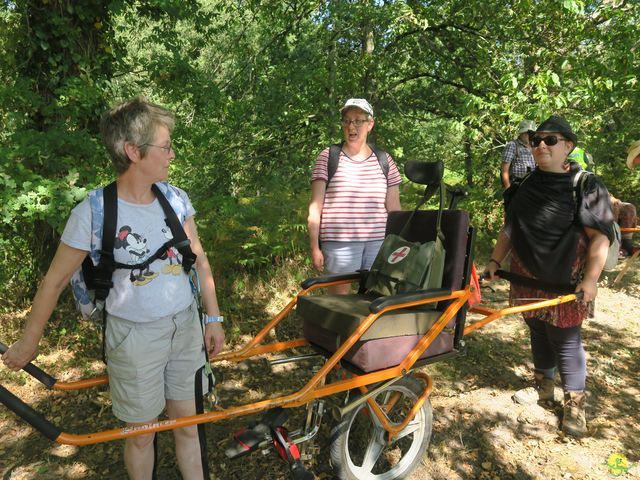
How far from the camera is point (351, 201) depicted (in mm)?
3295

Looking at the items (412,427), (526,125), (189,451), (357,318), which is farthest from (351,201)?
(526,125)

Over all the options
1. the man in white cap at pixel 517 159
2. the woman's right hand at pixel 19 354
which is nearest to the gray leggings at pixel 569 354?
the man in white cap at pixel 517 159

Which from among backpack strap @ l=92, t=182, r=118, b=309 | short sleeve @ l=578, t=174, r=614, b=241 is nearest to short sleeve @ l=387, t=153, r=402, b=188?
short sleeve @ l=578, t=174, r=614, b=241

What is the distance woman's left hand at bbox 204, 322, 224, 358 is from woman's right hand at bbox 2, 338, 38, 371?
2.39 ft

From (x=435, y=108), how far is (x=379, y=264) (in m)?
7.96

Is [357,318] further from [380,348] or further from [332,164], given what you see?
[332,164]

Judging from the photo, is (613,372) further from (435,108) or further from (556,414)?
(435,108)

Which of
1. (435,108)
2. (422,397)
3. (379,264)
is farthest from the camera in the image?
(435,108)

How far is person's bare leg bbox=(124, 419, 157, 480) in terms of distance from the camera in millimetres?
2055

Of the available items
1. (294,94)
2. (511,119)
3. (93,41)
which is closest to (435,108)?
(294,94)

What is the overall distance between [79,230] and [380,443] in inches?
84.7

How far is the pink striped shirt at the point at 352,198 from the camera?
130 inches

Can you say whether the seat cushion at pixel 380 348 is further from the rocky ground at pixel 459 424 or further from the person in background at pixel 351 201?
the person in background at pixel 351 201

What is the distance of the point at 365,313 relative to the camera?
2412 mm
